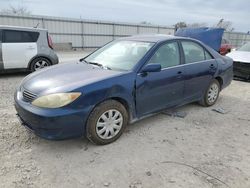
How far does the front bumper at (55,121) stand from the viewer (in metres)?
2.67

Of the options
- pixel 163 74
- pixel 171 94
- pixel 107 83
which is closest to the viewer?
pixel 107 83

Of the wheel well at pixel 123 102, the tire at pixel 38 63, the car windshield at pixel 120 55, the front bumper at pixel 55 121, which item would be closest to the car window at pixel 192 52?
the car windshield at pixel 120 55

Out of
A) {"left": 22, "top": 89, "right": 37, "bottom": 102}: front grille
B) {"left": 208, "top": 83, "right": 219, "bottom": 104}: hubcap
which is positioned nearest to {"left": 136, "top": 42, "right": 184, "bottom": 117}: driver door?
{"left": 208, "top": 83, "right": 219, "bottom": 104}: hubcap

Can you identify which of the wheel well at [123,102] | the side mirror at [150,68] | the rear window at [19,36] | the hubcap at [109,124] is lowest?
the hubcap at [109,124]

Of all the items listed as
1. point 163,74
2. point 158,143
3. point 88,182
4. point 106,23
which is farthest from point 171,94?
point 106,23

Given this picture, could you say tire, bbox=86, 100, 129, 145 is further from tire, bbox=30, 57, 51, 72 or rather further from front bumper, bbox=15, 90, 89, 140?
tire, bbox=30, 57, 51, 72

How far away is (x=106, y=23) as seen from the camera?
21219 millimetres

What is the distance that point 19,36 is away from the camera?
700 centimetres

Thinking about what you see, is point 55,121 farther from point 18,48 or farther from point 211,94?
point 18,48

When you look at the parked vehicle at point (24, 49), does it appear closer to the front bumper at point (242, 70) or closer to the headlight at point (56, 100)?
the headlight at point (56, 100)

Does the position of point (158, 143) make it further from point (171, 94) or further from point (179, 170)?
point (171, 94)

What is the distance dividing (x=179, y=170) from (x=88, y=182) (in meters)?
1.10

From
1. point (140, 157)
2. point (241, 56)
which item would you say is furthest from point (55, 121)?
point (241, 56)

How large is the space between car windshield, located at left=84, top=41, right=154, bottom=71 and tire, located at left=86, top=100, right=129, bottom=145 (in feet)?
2.12
